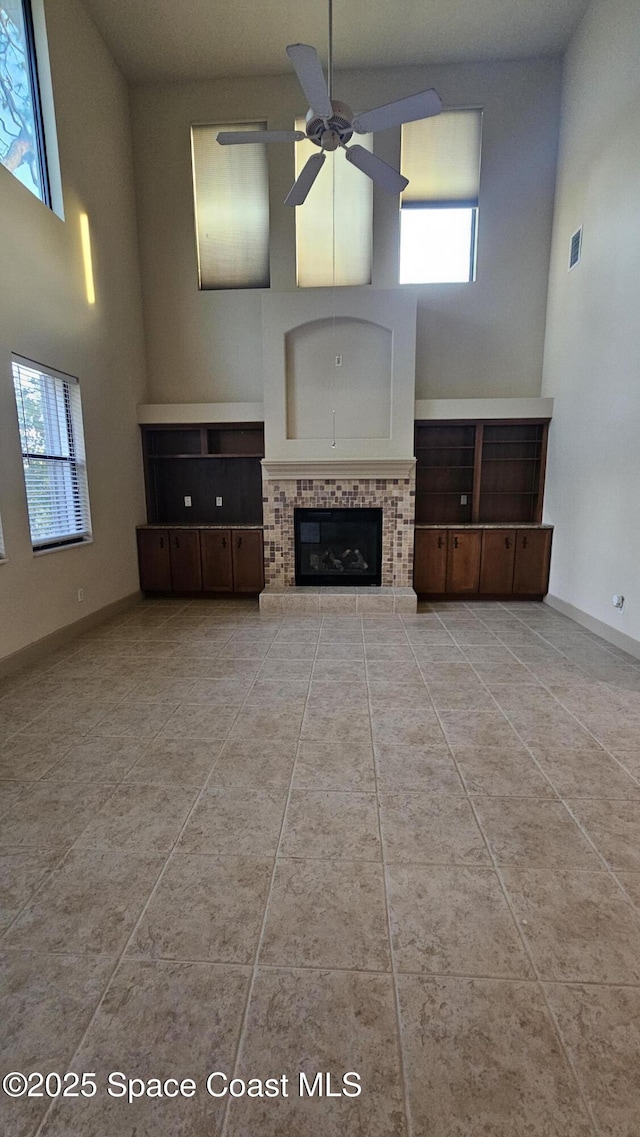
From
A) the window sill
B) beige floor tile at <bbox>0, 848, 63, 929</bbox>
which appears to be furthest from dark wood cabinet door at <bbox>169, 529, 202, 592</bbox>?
beige floor tile at <bbox>0, 848, 63, 929</bbox>

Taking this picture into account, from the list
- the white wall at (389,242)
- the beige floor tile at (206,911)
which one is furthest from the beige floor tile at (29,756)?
the white wall at (389,242)

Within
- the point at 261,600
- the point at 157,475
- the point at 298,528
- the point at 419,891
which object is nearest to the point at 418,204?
the point at 298,528

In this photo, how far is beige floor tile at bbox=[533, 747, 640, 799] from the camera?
2031mm

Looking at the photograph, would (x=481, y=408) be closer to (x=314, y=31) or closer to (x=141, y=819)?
(x=314, y=31)

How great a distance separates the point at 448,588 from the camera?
5.47m

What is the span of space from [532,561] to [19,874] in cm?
522

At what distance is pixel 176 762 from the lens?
229 centimetres

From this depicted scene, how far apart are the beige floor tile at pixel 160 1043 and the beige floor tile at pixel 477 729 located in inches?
61.0

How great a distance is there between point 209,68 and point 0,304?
14.1 feet

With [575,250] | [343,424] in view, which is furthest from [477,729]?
[575,250]

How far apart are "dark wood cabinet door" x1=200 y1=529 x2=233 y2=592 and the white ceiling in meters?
5.14

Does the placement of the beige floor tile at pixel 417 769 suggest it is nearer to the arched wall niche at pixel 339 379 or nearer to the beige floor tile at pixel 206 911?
the beige floor tile at pixel 206 911

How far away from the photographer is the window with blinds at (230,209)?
18.0 ft

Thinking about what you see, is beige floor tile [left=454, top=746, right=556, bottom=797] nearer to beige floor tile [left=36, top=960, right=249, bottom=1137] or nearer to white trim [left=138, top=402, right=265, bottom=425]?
beige floor tile [left=36, top=960, right=249, bottom=1137]
